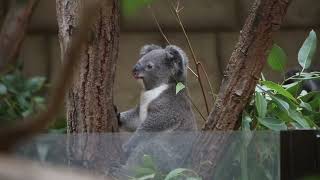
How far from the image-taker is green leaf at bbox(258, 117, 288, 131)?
139cm

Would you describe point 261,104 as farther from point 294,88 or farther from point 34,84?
point 34,84

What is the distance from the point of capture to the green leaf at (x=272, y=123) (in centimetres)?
139

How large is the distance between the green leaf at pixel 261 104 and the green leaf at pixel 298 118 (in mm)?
72

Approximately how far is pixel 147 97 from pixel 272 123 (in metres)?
1.12

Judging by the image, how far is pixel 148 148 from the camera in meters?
1.28

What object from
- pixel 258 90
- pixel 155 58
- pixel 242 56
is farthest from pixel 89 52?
pixel 155 58

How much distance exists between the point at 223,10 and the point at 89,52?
2.69 m

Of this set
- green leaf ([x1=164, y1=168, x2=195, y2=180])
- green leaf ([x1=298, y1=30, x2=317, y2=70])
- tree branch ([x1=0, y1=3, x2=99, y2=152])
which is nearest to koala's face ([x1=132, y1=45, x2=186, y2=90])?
green leaf ([x1=298, y1=30, x2=317, y2=70])

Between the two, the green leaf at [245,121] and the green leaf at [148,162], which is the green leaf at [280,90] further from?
the green leaf at [148,162]

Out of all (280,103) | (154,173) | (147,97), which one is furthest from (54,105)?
(147,97)

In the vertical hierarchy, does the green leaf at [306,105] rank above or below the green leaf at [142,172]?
above

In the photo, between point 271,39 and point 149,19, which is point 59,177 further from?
point 149,19

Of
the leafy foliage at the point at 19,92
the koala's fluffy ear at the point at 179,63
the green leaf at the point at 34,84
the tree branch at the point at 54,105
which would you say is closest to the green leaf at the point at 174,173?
the tree branch at the point at 54,105

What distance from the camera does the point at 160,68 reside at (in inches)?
99.1
